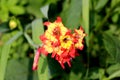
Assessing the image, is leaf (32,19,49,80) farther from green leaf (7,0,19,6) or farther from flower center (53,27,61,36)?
green leaf (7,0,19,6)

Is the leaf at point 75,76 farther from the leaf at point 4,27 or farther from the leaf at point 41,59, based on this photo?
the leaf at point 4,27

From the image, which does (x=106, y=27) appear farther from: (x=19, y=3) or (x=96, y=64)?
(x=19, y=3)

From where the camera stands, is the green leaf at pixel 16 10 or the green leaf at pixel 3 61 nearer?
the green leaf at pixel 3 61

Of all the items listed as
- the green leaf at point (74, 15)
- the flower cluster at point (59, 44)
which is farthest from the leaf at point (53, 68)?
the flower cluster at point (59, 44)

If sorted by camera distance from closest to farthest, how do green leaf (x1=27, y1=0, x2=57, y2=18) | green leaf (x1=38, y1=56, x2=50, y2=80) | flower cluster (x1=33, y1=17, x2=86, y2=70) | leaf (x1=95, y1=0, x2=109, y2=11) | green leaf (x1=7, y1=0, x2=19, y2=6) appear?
flower cluster (x1=33, y1=17, x2=86, y2=70) < green leaf (x1=38, y1=56, x2=50, y2=80) < leaf (x1=95, y1=0, x2=109, y2=11) < green leaf (x1=7, y1=0, x2=19, y2=6) < green leaf (x1=27, y1=0, x2=57, y2=18)

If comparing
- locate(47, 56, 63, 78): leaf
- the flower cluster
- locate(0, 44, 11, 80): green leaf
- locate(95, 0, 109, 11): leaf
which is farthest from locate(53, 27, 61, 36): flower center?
locate(95, 0, 109, 11): leaf

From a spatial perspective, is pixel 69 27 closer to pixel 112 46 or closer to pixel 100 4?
pixel 112 46

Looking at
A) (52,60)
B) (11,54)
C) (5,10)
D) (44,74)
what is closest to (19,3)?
(5,10)

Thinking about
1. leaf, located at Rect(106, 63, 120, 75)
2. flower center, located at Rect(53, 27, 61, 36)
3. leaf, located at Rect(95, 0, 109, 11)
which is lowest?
leaf, located at Rect(106, 63, 120, 75)
